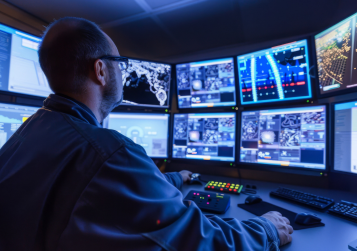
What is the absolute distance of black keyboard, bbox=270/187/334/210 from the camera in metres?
0.90

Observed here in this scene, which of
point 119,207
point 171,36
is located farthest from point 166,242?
point 171,36

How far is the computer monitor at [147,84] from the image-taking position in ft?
5.40

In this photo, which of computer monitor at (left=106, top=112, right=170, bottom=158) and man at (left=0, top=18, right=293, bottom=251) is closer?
man at (left=0, top=18, right=293, bottom=251)

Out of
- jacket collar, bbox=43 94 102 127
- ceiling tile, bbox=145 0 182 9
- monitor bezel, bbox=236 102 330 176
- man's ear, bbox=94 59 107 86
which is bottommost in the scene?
monitor bezel, bbox=236 102 330 176

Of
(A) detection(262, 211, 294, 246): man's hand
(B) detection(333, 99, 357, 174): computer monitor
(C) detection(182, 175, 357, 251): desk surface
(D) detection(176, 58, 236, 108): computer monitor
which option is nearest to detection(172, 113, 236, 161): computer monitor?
(D) detection(176, 58, 236, 108): computer monitor

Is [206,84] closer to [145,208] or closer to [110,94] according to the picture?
[110,94]

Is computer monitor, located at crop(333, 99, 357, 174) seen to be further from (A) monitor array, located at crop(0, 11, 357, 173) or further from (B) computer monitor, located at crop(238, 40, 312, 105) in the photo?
(B) computer monitor, located at crop(238, 40, 312, 105)

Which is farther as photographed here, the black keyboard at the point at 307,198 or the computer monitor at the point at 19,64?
the computer monitor at the point at 19,64

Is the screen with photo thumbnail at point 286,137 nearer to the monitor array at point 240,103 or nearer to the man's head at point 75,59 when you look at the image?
the monitor array at point 240,103

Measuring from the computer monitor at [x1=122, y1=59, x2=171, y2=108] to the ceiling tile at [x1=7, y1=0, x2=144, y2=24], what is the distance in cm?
41

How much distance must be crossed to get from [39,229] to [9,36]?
1.25 meters

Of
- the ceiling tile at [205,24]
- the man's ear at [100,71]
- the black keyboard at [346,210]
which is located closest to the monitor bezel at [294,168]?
the black keyboard at [346,210]

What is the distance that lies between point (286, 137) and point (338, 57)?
543 millimetres

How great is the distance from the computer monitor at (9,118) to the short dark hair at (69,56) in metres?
0.66
